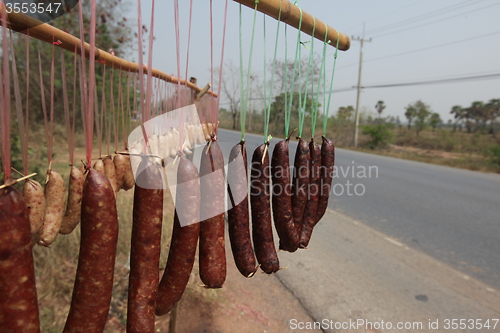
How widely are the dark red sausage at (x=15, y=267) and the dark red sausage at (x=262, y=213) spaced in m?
0.92

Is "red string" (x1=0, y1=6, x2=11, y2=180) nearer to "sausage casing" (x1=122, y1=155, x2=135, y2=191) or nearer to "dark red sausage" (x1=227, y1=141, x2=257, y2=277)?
"dark red sausage" (x1=227, y1=141, x2=257, y2=277)

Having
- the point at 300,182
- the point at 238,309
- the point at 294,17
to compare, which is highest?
the point at 294,17

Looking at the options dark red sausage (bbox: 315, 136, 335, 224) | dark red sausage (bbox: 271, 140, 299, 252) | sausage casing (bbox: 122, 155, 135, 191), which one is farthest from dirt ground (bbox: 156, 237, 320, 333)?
dark red sausage (bbox: 315, 136, 335, 224)

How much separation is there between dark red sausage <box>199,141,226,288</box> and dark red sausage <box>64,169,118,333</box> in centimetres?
38

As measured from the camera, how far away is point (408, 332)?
2885 millimetres

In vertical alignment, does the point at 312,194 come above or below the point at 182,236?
above

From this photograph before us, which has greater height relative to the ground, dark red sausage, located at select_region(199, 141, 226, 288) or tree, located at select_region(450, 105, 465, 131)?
tree, located at select_region(450, 105, 465, 131)

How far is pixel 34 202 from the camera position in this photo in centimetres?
127

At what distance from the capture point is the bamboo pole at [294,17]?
1.32 metres

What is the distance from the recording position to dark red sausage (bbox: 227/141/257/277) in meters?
1.42

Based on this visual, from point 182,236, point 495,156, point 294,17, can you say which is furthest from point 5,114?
point 495,156

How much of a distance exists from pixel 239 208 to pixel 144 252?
465 mm

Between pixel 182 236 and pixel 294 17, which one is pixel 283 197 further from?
pixel 294 17

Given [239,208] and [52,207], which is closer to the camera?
[239,208]
